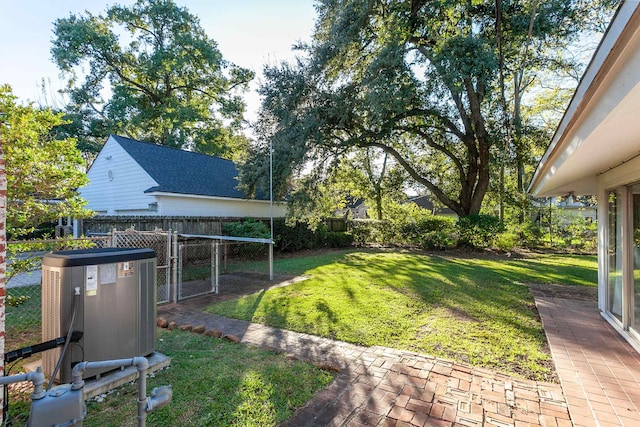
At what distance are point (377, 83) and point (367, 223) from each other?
863cm

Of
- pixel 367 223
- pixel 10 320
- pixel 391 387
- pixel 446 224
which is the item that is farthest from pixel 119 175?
pixel 446 224

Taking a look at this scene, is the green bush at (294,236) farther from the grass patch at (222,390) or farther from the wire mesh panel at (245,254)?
the grass patch at (222,390)

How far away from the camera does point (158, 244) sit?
9039 mm

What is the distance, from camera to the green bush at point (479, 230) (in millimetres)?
13047

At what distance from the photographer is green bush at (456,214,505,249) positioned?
42.8 ft

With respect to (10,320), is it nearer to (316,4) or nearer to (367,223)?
(316,4)

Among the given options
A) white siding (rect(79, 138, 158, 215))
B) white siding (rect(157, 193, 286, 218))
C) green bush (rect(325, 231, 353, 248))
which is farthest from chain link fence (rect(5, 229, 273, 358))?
green bush (rect(325, 231, 353, 248))

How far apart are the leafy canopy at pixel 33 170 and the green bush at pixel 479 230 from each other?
42.8ft

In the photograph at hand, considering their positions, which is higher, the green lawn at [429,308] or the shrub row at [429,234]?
the shrub row at [429,234]

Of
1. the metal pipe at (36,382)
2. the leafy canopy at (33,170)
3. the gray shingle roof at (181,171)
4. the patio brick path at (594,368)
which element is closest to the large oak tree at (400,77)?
the gray shingle roof at (181,171)

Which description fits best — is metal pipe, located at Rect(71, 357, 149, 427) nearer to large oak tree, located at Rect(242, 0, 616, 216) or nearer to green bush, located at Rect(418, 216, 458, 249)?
large oak tree, located at Rect(242, 0, 616, 216)

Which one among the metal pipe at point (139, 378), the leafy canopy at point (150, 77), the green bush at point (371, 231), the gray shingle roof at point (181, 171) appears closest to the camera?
the metal pipe at point (139, 378)

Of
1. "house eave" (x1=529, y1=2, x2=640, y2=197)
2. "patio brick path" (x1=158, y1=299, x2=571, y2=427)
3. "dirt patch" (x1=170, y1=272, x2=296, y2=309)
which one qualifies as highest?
"house eave" (x1=529, y1=2, x2=640, y2=197)

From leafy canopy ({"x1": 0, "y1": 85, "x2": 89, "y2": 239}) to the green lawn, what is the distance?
10.1 ft
